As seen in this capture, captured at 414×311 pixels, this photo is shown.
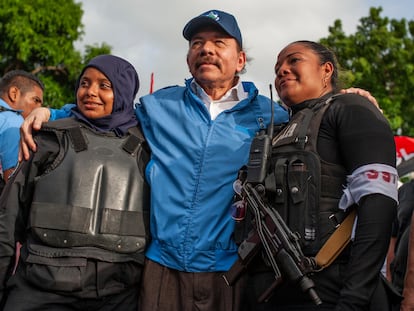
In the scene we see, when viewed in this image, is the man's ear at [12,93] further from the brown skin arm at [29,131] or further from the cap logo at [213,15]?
the cap logo at [213,15]

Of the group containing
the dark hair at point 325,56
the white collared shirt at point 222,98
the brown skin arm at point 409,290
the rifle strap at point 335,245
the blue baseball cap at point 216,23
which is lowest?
the brown skin arm at point 409,290

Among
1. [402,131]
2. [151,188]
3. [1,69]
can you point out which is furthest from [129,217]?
[1,69]

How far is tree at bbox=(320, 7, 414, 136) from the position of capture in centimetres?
2064

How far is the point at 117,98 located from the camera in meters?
3.43

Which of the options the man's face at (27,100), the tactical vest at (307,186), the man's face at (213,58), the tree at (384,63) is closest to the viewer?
the tactical vest at (307,186)

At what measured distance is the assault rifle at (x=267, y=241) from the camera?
2.51 meters

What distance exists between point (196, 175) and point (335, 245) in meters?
0.97

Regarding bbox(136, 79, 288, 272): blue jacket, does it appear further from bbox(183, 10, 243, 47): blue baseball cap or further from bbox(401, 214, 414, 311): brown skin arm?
bbox(401, 214, 414, 311): brown skin arm

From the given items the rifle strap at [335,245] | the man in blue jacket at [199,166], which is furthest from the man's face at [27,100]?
the rifle strap at [335,245]

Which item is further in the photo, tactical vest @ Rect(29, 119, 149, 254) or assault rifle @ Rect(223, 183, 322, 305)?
tactical vest @ Rect(29, 119, 149, 254)

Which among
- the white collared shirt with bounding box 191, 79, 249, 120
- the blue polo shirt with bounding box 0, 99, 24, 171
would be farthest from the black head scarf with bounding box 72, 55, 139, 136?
the blue polo shirt with bounding box 0, 99, 24, 171

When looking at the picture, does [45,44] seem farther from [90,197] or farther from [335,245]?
[335,245]

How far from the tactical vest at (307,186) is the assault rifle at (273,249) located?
0.06 m

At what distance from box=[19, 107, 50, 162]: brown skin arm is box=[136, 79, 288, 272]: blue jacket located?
61 centimetres
